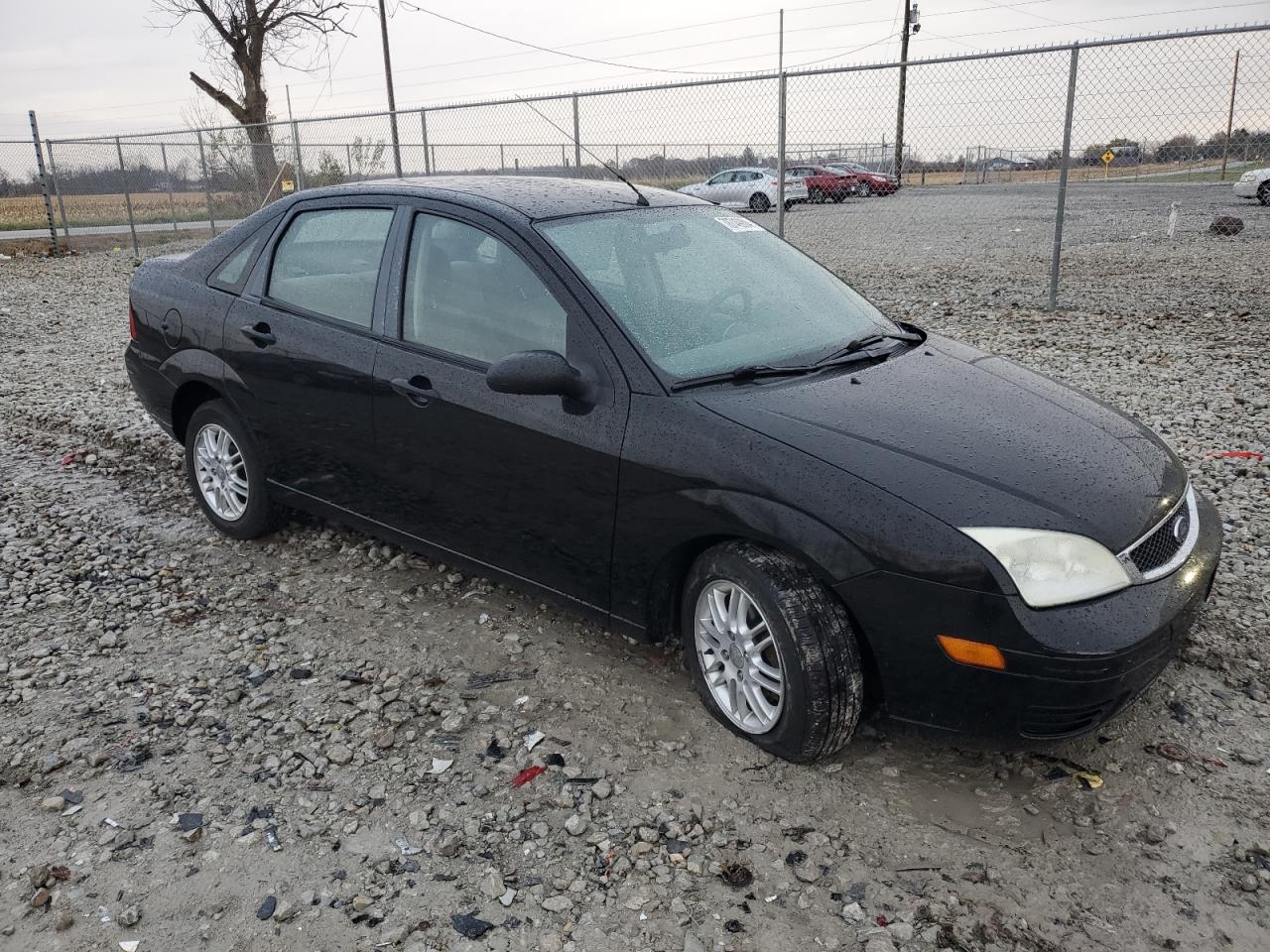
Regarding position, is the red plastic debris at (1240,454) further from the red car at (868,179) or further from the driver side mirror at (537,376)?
the red car at (868,179)

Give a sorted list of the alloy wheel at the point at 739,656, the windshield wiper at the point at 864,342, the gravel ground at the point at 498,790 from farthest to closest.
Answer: the windshield wiper at the point at 864,342, the alloy wheel at the point at 739,656, the gravel ground at the point at 498,790

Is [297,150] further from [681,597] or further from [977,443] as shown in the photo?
[977,443]

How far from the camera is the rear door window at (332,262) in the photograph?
399 centimetres

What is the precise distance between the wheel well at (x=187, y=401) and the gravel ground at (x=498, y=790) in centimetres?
58

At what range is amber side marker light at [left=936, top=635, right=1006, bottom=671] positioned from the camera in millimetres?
2576

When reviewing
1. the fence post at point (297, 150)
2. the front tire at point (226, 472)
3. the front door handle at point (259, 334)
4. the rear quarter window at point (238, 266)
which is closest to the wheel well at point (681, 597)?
the front door handle at point (259, 334)

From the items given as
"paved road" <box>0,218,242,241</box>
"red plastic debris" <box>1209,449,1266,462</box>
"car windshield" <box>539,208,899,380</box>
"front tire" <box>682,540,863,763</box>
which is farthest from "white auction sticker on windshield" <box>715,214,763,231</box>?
"paved road" <box>0,218,242,241</box>

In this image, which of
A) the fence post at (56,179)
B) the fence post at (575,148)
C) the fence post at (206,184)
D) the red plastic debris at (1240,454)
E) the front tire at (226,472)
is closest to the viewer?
the front tire at (226,472)

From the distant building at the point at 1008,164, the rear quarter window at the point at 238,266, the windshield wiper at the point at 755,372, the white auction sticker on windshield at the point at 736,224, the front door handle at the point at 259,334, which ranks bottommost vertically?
the windshield wiper at the point at 755,372

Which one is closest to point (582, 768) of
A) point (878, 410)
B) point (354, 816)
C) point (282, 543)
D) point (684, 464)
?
point (354, 816)

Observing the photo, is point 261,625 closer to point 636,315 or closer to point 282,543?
point 282,543

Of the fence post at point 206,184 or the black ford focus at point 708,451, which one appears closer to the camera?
the black ford focus at point 708,451

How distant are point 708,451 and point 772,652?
63 centimetres

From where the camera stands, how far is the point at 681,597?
10.7 ft
